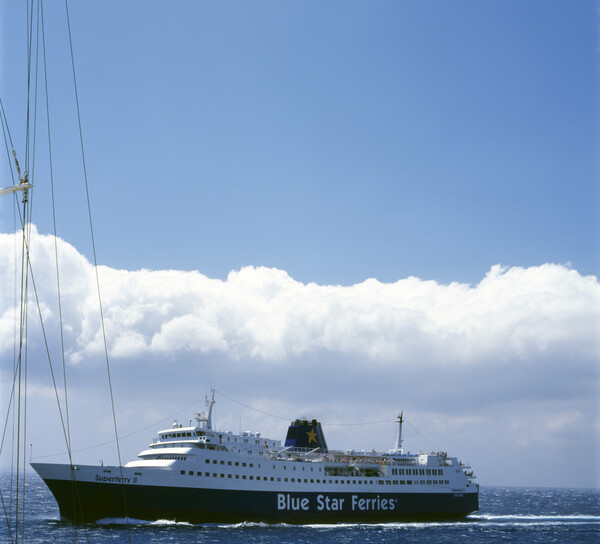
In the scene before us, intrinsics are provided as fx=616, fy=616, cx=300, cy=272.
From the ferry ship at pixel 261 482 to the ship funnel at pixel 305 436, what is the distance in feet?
0.30

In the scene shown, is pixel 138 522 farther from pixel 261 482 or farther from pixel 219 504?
pixel 261 482

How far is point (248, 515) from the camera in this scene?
46000 mm

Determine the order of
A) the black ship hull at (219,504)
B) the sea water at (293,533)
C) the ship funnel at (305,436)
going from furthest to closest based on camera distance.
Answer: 1. the ship funnel at (305,436)
2. the black ship hull at (219,504)
3. the sea water at (293,533)

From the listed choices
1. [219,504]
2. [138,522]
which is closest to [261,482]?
[219,504]

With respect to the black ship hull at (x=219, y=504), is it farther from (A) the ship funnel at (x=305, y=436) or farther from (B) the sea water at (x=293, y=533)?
(A) the ship funnel at (x=305, y=436)

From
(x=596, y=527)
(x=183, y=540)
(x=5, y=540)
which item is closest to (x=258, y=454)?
(x=183, y=540)

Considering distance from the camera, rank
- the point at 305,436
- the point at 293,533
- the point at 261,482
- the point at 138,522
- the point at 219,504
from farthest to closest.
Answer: the point at 305,436 < the point at 261,482 < the point at 219,504 < the point at 138,522 < the point at 293,533

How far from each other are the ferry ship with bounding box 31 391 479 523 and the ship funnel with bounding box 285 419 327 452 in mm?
93

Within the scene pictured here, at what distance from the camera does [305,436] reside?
5684 cm

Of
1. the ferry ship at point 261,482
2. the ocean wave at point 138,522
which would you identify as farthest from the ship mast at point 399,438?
the ocean wave at point 138,522

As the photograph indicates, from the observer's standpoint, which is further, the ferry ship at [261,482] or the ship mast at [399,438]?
the ship mast at [399,438]

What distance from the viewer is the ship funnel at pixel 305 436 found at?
56.4m

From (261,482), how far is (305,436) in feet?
33.2

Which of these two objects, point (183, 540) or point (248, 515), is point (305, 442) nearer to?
point (248, 515)
